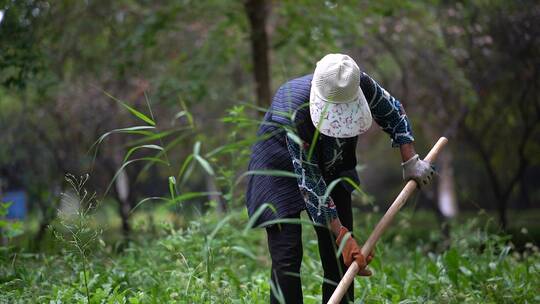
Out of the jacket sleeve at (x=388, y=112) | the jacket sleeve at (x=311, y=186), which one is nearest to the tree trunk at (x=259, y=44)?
the jacket sleeve at (x=388, y=112)

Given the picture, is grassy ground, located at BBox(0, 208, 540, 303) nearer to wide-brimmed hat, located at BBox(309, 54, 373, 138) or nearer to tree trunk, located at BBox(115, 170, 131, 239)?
tree trunk, located at BBox(115, 170, 131, 239)

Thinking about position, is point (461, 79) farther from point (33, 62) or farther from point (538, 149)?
point (33, 62)

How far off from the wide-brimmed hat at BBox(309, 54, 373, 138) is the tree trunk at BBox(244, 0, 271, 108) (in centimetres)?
493

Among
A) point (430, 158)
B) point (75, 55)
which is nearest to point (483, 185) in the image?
point (75, 55)

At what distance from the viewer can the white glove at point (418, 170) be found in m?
3.50

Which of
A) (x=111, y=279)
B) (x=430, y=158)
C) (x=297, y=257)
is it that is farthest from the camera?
(x=111, y=279)

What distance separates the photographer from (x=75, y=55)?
10.4 metres

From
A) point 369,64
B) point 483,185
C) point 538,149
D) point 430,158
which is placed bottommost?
point 483,185

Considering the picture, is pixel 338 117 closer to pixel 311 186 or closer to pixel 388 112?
pixel 311 186

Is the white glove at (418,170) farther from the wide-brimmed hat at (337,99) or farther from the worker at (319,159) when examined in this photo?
the wide-brimmed hat at (337,99)

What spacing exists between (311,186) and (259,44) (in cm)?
532

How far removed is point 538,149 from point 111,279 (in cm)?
1062

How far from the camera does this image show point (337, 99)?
10.2 feet

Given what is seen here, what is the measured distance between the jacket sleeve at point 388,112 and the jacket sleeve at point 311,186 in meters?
0.51
